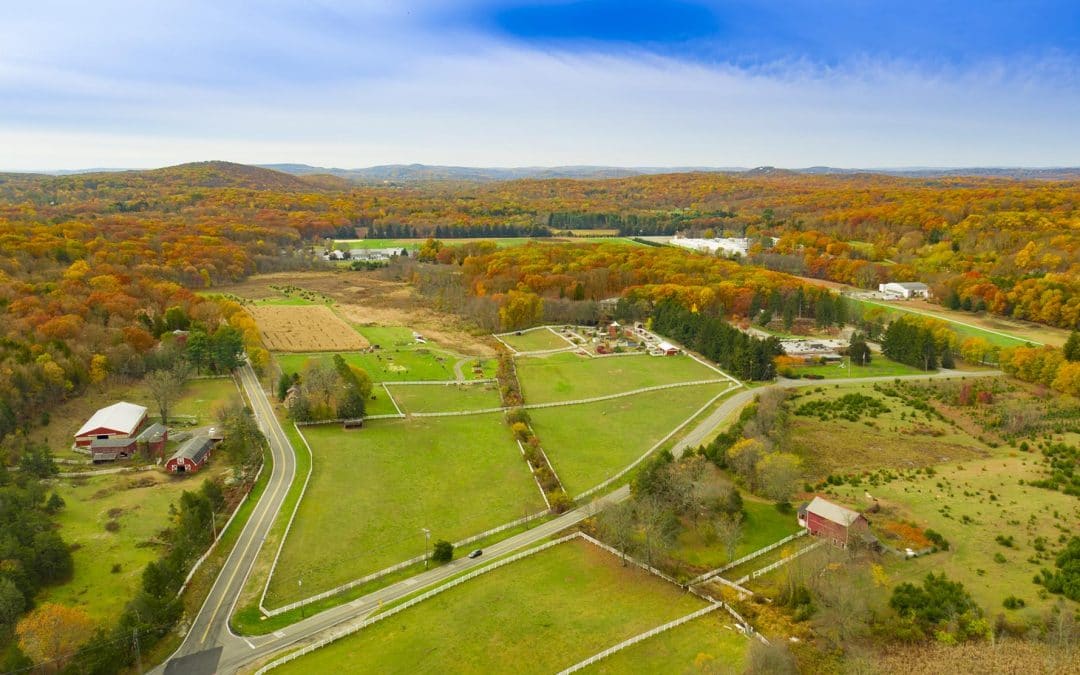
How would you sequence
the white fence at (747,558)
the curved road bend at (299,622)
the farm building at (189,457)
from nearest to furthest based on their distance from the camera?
the curved road bend at (299,622)
the white fence at (747,558)
the farm building at (189,457)

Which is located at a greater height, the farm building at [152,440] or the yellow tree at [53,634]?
the yellow tree at [53,634]

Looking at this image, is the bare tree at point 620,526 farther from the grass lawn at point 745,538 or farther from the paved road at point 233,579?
A: the paved road at point 233,579

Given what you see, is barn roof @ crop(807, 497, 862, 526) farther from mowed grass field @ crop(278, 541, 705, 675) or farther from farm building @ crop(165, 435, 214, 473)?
farm building @ crop(165, 435, 214, 473)

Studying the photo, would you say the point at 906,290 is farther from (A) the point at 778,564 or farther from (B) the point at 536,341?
(A) the point at 778,564

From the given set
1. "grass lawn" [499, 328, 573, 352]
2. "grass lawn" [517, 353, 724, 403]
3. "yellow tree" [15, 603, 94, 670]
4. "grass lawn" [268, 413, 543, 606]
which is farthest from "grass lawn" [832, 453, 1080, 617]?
"grass lawn" [499, 328, 573, 352]

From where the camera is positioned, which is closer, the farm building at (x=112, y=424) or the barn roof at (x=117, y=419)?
the farm building at (x=112, y=424)

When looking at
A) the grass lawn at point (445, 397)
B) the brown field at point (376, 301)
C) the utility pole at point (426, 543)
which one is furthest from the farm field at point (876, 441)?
the brown field at point (376, 301)
